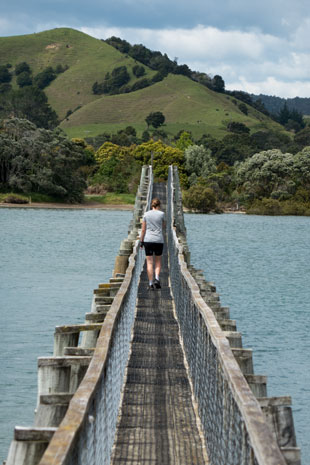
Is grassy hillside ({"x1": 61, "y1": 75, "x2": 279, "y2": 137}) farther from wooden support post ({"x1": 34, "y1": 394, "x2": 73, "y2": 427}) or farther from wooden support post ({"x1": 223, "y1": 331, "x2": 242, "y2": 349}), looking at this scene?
wooden support post ({"x1": 34, "y1": 394, "x2": 73, "y2": 427})

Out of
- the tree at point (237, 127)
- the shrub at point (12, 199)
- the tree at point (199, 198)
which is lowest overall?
the shrub at point (12, 199)

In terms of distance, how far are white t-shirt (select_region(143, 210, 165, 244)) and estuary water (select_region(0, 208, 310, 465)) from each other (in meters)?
3.82

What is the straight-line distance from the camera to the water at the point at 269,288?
55.7ft

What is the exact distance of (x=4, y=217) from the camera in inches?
2879

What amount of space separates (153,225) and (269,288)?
21.8 metres

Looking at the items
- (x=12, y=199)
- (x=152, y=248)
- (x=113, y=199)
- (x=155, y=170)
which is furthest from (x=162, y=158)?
(x=152, y=248)

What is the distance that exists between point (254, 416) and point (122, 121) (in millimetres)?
170952

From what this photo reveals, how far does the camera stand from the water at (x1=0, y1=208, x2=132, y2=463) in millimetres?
15039

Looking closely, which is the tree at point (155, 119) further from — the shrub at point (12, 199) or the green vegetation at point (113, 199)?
the shrub at point (12, 199)

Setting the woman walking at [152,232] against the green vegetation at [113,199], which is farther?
the green vegetation at [113,199]

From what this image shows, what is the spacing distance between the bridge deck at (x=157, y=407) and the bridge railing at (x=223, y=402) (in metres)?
0.16

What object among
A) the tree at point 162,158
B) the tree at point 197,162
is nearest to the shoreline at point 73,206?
the tree at point 162,158

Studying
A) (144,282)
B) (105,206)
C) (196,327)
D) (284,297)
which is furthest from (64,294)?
(105,206)

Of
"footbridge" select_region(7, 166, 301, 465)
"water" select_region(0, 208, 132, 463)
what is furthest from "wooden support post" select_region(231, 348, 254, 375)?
"water" select_region(0, 208, 132, 463)
